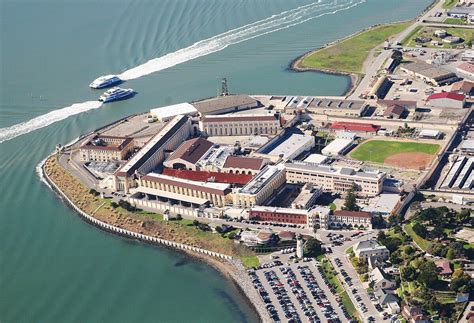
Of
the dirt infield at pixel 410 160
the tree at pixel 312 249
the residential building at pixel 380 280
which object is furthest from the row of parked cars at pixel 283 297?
the dirt infield at pixel 410 160

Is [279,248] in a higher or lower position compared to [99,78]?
lower

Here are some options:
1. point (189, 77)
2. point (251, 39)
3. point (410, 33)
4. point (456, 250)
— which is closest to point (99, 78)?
point (189, 77)

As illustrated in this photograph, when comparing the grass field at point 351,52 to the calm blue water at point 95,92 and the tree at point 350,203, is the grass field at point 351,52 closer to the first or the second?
the calm blue water at point 95,92

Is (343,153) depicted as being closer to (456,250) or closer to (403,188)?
(403,188)

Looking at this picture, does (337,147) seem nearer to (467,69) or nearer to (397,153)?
(397,153)

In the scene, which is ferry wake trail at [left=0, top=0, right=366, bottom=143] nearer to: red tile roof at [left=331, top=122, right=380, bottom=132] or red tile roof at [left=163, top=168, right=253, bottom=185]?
red tile roof at [left=163, top=168, right=253, bottom=185]

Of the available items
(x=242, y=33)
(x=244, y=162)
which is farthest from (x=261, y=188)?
(x=242, y=33)
